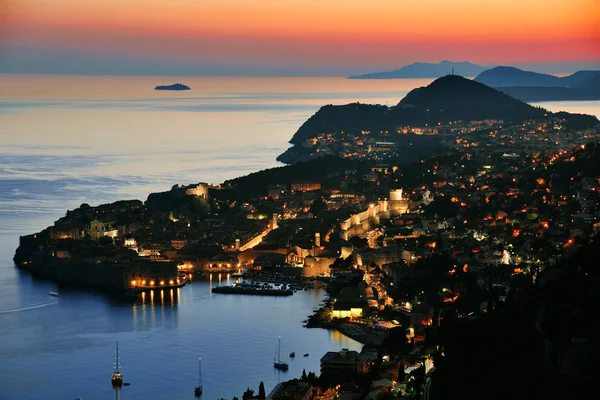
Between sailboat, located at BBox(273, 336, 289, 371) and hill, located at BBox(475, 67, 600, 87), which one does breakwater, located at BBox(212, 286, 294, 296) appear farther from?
hill, located at BBox(475, 67, 600, 87)

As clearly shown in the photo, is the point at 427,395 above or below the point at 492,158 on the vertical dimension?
below

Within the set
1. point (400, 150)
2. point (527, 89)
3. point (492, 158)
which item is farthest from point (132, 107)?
point (492, 158)

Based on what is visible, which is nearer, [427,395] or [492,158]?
[427,395]

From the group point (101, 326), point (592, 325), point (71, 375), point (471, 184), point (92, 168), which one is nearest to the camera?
point (592, 325)

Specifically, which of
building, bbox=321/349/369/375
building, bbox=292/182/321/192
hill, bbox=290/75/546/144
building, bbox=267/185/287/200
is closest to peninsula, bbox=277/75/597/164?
hill, bbox=290/75/546/144

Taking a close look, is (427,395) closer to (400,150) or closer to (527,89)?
(400,150)

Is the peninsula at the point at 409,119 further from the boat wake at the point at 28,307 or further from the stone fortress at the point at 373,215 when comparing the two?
the boat wake at the point at 28,307

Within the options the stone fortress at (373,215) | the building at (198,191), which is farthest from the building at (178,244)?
the building at (198,191)
